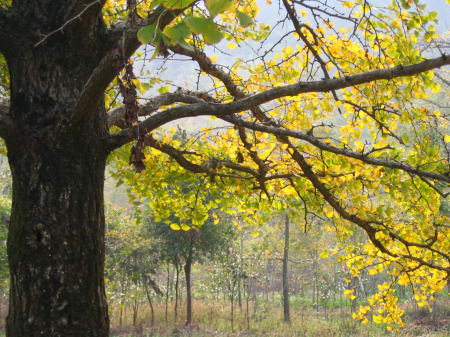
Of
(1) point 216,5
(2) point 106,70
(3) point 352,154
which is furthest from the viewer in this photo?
(3) point 352,154

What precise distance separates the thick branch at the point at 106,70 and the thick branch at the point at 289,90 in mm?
286

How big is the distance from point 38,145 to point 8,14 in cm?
83

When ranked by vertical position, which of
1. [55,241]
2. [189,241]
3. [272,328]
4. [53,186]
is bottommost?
[272,328]

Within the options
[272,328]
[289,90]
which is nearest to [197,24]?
[289,90]

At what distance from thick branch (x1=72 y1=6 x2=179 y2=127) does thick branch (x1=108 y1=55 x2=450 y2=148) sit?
29 cm

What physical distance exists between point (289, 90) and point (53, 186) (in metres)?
1.44

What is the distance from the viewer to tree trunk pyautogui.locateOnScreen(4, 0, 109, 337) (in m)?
1.92

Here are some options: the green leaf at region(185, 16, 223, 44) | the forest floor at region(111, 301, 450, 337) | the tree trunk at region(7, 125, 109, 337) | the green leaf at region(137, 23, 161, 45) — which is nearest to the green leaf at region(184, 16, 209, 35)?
the green leaf at region(185, 16, 223, 44)

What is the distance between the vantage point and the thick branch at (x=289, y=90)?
1.87 metres

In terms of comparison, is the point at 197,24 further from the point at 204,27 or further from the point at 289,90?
the point at 289,90

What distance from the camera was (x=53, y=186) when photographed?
204 centimetres

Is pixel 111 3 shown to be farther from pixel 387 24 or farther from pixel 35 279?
pixel 35 279

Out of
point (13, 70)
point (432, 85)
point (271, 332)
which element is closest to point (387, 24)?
point (432, 85)

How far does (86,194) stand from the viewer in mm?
2152
